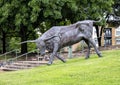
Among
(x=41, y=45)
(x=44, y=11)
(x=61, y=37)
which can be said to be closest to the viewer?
(x=41, y=45)

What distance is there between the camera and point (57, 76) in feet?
38.4

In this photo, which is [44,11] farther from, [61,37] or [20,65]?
[61,37]

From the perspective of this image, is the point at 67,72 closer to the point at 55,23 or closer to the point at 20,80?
the point at 20,80

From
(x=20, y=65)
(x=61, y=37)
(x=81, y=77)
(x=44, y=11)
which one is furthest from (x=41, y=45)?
(x=44, y=11)

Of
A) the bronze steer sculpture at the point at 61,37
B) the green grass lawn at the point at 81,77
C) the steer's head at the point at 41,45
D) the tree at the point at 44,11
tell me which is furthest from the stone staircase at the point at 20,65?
the green grass lawn at the point at 81,77

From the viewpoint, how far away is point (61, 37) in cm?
1694

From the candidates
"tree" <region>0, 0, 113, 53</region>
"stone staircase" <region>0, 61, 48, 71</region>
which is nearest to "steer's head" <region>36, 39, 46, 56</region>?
"stone staircase" <region>0, 61, 48, 71</region>

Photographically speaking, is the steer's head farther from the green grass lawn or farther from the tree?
the tree

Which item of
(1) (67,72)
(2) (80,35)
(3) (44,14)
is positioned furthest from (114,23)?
(1) (67,72)

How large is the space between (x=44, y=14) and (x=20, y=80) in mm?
13287

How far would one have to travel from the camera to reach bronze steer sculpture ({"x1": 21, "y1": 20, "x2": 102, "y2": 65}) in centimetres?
1670

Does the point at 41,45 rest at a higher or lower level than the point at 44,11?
lower

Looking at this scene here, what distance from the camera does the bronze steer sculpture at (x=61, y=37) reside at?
1670 centimetres

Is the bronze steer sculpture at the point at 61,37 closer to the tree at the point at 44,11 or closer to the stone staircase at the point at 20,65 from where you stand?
the stone staircase at the point at 20,65
